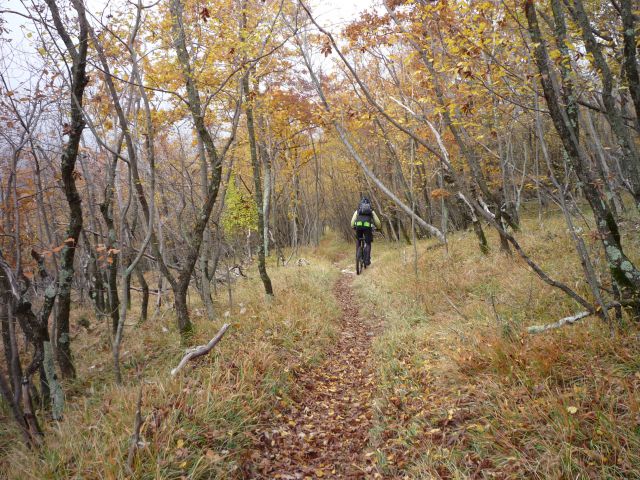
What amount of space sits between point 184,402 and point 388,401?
2187mm

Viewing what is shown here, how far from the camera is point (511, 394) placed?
3.04 m

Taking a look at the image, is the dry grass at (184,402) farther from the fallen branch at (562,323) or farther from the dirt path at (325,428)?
the fallen branch at (562,323)

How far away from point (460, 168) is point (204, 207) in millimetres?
9486

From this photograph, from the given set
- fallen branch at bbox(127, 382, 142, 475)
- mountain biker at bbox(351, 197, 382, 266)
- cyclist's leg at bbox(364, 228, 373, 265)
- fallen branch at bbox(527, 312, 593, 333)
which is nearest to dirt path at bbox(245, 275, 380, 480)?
fallen branch at bbox(127, 382, 142, 475)

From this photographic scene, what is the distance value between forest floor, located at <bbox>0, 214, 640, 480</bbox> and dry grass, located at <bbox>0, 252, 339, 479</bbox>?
0.06 feet

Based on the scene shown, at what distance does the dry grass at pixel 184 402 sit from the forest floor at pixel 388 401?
0.02 metres

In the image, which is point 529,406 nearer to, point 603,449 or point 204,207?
point 603,449

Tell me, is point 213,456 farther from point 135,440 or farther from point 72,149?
point 72,149

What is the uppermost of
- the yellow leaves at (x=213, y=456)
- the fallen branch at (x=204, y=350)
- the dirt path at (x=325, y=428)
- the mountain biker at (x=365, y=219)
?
the mountain biker at (x=365, y=219)

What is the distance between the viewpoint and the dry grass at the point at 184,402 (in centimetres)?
288

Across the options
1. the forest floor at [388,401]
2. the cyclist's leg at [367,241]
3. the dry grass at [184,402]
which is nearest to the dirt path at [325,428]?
the forest floor at [388,401]

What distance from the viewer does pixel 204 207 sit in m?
5.63

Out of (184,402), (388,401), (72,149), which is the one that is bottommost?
(388,401)

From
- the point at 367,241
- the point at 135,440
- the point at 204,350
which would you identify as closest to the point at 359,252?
the point at 367,241
